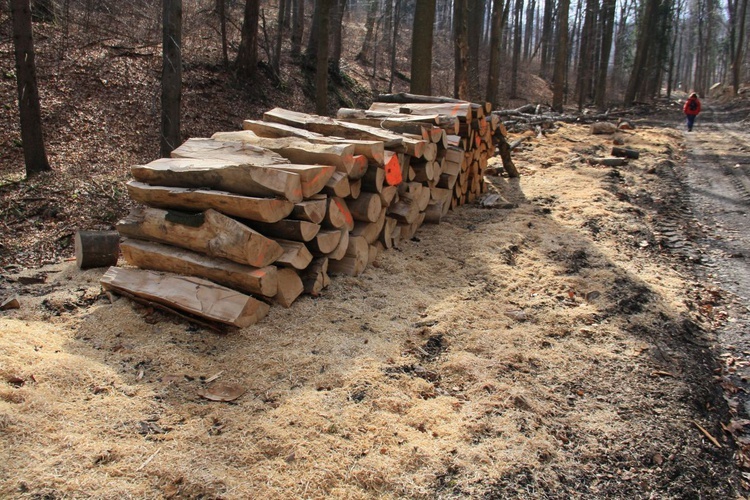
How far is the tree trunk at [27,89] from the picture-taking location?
7.84 meters

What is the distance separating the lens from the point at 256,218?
4215 millimetres

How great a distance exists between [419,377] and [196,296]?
1857 millimetres

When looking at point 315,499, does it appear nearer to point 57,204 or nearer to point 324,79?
point 57,204

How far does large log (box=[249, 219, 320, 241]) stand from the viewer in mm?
4445

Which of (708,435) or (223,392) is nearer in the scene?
(708,435)

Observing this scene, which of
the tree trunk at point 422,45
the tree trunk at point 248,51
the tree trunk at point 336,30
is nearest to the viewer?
the tree trunk at point 422,45

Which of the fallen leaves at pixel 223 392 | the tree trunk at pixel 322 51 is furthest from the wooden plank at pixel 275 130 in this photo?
the tree trunk at pixel 322 51

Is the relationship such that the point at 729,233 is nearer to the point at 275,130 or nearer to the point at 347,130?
the point at 347,130

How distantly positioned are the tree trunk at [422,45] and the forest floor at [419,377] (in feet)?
16.8

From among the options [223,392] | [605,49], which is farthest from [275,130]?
[605,49]

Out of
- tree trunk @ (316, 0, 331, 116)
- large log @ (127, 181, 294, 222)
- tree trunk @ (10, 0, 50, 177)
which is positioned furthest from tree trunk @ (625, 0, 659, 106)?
large log @ (127, 181, 294, 222)

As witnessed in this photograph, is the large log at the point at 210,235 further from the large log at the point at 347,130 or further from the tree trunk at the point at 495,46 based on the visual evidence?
the tree trunk at the point at 495,46

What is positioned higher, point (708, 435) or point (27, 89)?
point (27, 89)

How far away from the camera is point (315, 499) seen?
2.64 m
